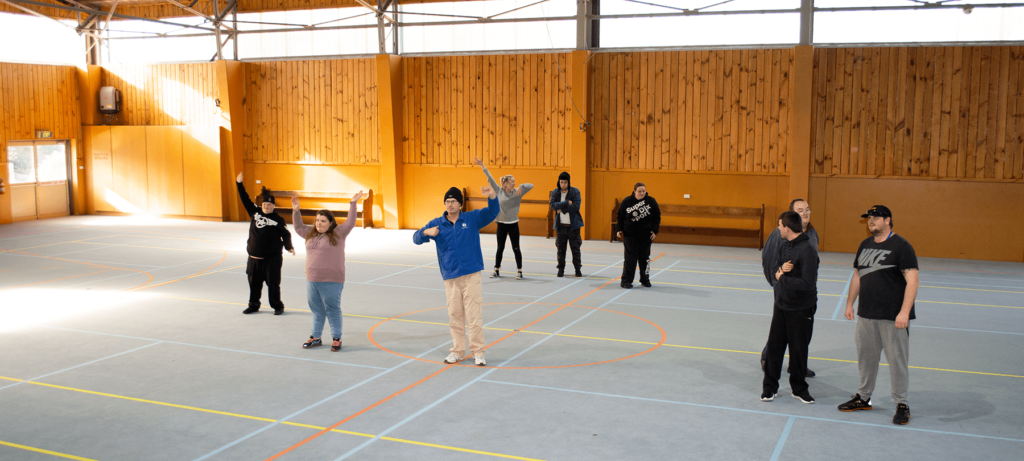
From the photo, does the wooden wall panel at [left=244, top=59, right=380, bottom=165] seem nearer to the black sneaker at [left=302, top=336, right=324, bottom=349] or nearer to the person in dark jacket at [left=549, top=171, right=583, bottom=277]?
the person in dark jacket at [left=549, top=171, right=583, bottom=277]

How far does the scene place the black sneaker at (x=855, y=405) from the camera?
632cm

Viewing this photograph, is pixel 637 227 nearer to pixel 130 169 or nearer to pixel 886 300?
pixel 886 300

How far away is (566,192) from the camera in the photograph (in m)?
13.1

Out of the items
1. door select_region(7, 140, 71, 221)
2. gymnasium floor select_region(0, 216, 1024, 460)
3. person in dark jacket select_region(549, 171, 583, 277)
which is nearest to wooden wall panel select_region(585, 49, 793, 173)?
gymnasium floor select_region(0, 216, 1024, 460)

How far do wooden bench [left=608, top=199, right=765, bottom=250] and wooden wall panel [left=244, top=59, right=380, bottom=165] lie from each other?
7.68m

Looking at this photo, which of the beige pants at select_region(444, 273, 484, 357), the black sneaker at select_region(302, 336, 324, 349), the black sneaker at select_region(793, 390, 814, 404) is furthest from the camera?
the black sneaker at select_region(302, 336, 324, 349)

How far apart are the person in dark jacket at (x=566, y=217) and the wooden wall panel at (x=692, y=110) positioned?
19.3ft

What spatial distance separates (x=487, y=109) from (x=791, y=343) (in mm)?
14446

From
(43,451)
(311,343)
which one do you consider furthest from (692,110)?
(43,451)

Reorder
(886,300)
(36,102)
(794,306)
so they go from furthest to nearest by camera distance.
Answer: (36,102)
(794,306)
(886,300)

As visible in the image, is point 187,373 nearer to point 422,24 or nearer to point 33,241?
point 33,241

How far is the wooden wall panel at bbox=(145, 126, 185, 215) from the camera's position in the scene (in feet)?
76.6

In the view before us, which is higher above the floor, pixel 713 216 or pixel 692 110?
pixel 692 110

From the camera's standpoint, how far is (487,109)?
1998 cm
